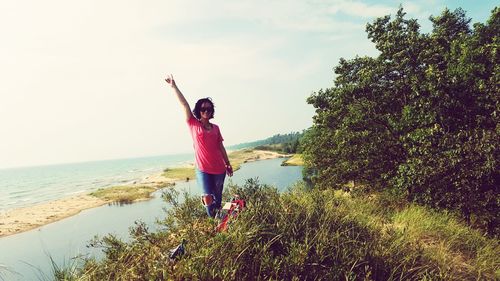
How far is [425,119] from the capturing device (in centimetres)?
1227

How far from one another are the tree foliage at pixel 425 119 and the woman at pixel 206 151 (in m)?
8.90

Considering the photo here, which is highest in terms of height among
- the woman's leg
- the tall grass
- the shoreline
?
the woman's leg

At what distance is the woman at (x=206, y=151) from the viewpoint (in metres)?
5.28

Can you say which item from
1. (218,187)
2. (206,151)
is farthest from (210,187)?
(206,151)

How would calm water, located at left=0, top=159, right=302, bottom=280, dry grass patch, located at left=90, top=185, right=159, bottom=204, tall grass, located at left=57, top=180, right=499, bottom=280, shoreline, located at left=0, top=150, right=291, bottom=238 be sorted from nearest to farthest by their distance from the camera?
tall grass, located at left=57, top=180, right=499, bottom=280 → calm water, located at left=0, top=159, right=302, bottom=280 → shoreline, located at left=0, top=150, right=291, bottom=238 → dry grass patch, located at left=90, top=185, right=159, bottom=204

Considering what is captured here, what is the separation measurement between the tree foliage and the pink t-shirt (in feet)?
29.4

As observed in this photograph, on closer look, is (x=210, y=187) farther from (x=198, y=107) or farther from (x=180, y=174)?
(x=180, y=174)

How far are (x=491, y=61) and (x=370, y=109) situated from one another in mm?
5092

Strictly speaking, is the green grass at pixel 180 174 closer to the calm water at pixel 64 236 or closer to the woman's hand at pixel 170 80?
the calm water at pixel 64 236

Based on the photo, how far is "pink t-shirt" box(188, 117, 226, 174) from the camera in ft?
17.3

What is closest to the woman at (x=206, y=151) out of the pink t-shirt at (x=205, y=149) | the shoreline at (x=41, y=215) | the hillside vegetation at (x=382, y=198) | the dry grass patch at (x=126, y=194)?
the pink t-shirt at (x=205, y=149)

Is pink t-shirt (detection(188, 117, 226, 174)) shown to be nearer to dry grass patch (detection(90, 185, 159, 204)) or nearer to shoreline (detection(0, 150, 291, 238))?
shoreline (detection(0, 150, 291, 238))

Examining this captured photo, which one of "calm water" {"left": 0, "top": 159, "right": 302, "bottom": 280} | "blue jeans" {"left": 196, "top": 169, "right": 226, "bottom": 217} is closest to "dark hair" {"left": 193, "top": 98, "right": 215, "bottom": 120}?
"blue jeans" {"left": 196, "top": 169, "right": 226, "bottom": 217}

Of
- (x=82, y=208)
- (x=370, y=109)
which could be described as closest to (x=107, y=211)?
(x=82, y=208)
